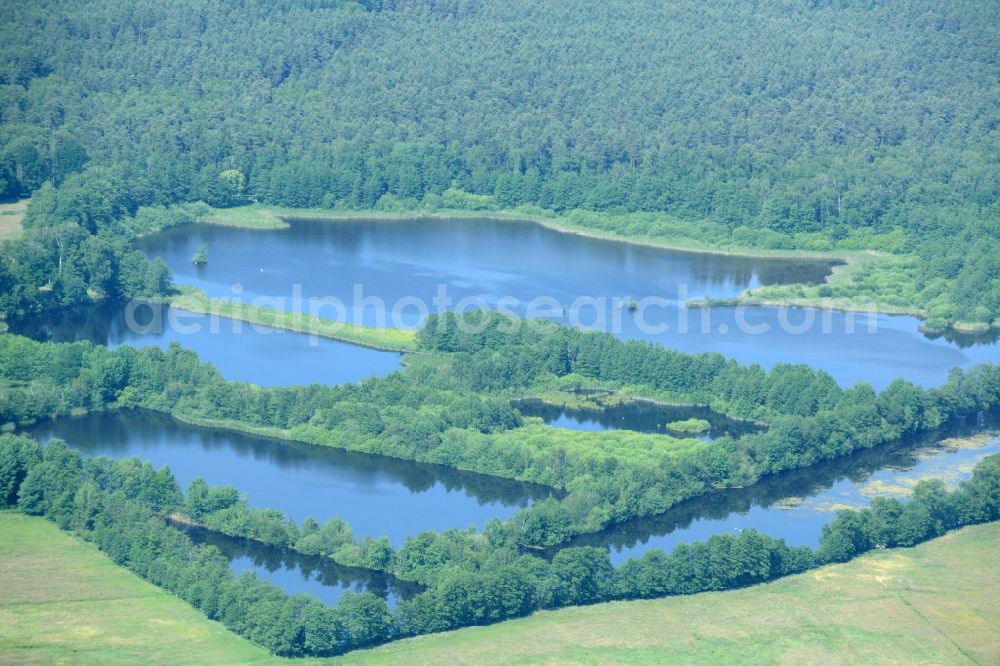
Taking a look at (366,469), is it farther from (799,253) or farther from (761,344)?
(799,253)

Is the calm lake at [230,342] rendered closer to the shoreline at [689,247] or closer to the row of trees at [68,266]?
the row of trees at [68,266]

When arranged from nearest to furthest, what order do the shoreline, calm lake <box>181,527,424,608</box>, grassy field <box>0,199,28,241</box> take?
calm lake <box>181,527,424,608</box> → the shoreline → grassy field <box>0,199,28,241</box>

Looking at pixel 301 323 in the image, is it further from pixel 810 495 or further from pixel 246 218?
pixel 810 495

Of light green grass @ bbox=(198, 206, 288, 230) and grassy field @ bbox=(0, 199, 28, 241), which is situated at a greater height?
grassy field @ bbox=(0, 199, 28, 241)

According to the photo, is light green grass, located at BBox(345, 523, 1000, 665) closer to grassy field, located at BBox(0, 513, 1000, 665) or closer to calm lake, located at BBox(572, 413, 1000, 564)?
grassy field, located at BBox(0, 513, 1000, 665)

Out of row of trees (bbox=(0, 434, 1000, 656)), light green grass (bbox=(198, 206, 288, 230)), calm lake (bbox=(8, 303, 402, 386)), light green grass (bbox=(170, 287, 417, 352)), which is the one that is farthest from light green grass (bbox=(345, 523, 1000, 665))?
light green grass (bbox=(198, 206, 288, 230))

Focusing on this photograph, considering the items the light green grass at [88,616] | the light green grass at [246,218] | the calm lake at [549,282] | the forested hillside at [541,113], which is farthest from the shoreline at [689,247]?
the light green grass at [88,616]

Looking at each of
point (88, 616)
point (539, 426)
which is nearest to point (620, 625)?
point (539, 426)
